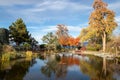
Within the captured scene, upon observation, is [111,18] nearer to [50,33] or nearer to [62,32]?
[50,33]

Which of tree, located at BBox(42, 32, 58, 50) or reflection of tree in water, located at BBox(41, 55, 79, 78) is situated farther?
tree, located at BBox(42, 32, 58, 50)

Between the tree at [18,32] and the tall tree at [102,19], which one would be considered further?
the tree at [18,32]

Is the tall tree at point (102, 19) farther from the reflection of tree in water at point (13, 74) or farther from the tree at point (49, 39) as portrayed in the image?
the reflection of tree in water at point (13, 74)

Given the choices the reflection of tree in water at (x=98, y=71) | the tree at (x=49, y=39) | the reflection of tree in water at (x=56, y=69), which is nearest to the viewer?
the reflection of tree in water at (x=98, y=71)

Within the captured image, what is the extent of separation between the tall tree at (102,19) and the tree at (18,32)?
14688 mm

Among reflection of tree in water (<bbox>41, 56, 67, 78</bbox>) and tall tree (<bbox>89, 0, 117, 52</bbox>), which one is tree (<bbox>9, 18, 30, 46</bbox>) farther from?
reflection of tree in water (<bbox>41, 56, 67, 78</bbox>)

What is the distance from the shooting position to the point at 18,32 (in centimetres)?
4534

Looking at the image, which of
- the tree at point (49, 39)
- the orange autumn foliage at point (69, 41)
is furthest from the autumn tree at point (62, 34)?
the tree at point (49, 39)

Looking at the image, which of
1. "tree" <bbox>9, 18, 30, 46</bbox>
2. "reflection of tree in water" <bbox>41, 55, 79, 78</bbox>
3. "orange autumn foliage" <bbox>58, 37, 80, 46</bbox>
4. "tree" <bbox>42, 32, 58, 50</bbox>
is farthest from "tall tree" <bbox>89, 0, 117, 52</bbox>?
"orange autumn foliage" <bbox>58, 37, 80, 46</bbox>

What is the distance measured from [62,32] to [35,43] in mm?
17168

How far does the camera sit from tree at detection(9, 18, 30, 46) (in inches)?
1781

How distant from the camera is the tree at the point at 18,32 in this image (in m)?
45.2

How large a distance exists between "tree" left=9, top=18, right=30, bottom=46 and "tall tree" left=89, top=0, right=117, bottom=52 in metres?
14.7

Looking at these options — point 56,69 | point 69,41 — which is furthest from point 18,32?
point 56,69
